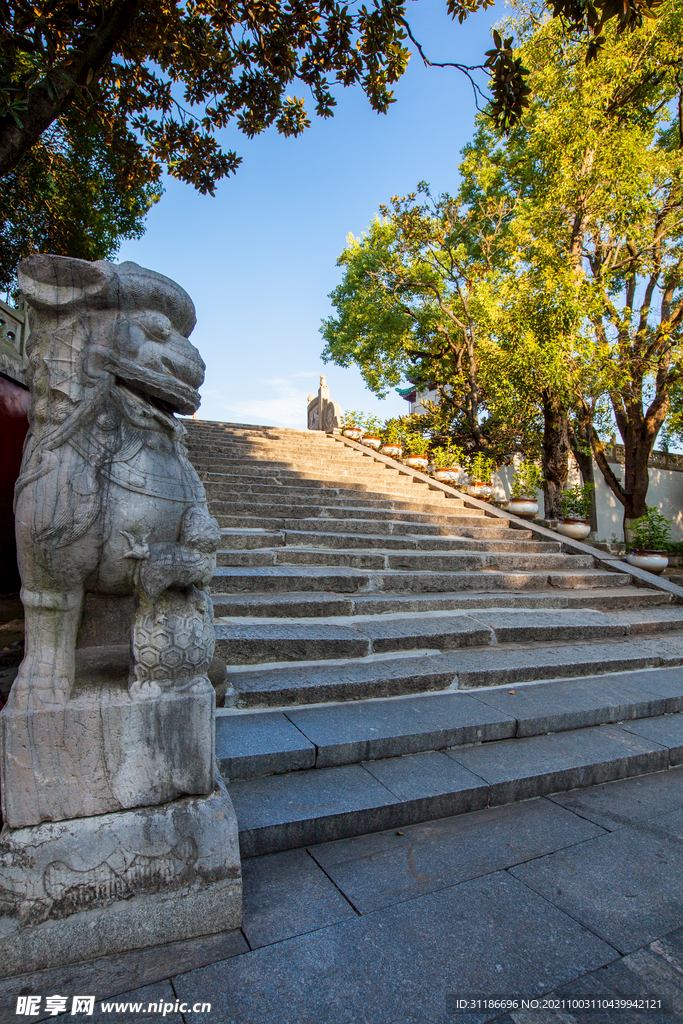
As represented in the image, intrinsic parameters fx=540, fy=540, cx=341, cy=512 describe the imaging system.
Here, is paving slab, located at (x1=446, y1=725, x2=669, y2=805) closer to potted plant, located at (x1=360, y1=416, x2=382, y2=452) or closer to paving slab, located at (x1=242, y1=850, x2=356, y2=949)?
paving slab, located at (x1=242, y1=850, x2=356, y2=949)

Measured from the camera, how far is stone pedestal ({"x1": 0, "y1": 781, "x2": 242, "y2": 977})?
1.47 m

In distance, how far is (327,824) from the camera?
6.98 ft

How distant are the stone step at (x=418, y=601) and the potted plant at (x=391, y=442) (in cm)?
535

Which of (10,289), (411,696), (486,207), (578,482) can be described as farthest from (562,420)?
(10,289)

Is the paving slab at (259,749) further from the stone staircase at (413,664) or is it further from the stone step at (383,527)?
the stone step at (383,527)

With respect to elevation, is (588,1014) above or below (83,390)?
below

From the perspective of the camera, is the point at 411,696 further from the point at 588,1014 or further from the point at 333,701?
the point at 588,1014

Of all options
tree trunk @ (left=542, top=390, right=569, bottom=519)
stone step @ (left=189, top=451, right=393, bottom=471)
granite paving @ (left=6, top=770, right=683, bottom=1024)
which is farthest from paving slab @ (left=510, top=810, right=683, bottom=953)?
tree trunk @ (left=542, top=390, right=569, bottom=519)

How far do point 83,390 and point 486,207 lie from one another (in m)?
13.7

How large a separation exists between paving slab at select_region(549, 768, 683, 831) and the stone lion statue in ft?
6.40

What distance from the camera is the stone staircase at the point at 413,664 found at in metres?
2.41

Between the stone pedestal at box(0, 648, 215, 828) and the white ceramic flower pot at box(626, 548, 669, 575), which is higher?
the white ceramic flower pot at box(626, 548, 669, 575)

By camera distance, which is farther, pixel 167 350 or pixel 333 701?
pixel 333 701

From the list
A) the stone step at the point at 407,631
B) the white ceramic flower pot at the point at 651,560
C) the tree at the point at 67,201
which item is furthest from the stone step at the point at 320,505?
the tree at the point at 67,201
